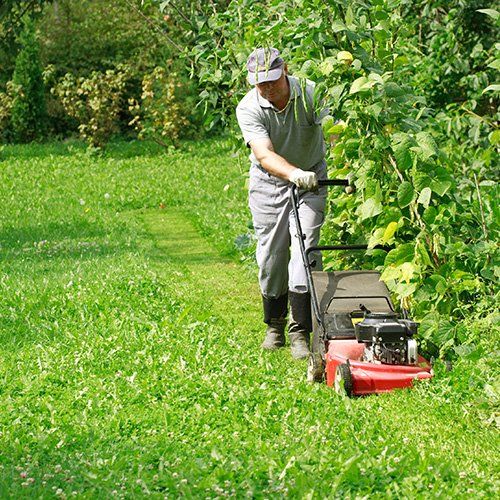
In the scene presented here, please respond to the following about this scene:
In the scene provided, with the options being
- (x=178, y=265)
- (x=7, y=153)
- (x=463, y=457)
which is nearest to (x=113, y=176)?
(x=7, y=153)

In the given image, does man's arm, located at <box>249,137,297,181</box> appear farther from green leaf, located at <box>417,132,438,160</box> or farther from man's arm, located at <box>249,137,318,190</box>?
green leaf, located at <box>417,132,438,160</box>

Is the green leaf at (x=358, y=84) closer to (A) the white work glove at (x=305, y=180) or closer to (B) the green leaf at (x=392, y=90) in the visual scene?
(B) the green leaf at (x=392, y=90)

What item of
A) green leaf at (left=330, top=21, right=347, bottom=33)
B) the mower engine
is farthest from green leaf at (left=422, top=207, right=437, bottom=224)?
green leaf at (left=330, top=21, right=347, bottom=33)

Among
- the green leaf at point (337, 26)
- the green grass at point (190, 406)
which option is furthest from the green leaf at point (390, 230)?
the green leaf at point (337, 26)

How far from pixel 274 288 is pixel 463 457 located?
2547mm

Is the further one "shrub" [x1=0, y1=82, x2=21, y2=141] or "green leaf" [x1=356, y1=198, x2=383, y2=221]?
"shrub" [x1=0, y1=82, x2=21, y2=141]

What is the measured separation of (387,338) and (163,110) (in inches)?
617

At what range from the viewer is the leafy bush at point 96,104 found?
20.1 meters

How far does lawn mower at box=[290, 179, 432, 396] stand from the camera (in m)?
5.48

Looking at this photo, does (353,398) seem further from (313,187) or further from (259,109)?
(259,109)

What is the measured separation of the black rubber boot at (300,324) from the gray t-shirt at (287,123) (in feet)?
2.69

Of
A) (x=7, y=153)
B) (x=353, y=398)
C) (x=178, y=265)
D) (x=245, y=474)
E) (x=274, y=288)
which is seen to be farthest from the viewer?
(x=7, y=153)

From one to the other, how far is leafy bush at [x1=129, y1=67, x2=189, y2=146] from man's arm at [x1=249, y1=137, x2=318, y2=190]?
13.8 meters

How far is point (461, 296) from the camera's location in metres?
6.05
